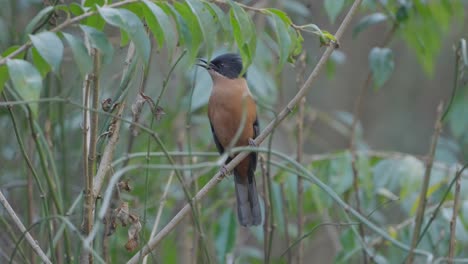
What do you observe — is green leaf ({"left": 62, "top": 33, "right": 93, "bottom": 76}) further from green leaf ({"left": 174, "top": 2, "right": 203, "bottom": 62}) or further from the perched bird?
the perched bird

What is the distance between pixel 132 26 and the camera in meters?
2.65

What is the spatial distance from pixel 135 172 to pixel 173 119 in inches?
21.1

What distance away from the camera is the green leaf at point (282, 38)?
2982 mm

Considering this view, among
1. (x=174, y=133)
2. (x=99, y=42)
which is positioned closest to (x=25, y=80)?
(x=99, y=42)

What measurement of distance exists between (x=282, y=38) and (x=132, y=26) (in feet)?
2.17

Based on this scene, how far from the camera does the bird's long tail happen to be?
4.88 m

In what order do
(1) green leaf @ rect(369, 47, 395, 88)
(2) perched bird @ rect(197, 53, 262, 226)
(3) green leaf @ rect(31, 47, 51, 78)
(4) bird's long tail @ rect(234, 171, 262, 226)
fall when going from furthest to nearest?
1. (2) perched bird @ rect(197, 53, 262, 226)
2. (4) bird's long tail @ rect(234, 171, 262, 226)
3. (1) green leaf @ rect(369, 47, 395, 88)
4. (3) green leaf @ rect(31, 47, 51, 78)

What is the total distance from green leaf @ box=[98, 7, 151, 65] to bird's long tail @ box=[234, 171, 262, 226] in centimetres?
236

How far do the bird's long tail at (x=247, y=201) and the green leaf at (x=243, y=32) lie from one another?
1985 mm

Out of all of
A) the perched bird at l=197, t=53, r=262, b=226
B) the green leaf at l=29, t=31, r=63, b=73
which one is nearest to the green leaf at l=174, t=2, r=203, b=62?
the green leaf at l=29, t=31, r=63, b=73

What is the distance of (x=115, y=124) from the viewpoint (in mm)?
3203

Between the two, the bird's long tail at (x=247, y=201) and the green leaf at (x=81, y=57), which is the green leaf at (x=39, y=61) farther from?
the bird's long tail at (x=247, y=201)

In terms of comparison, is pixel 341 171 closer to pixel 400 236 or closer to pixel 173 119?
pixel 400 236

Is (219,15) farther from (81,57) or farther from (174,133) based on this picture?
(174,133)
